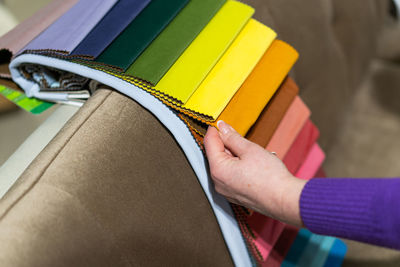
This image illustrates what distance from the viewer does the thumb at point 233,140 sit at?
583 mm

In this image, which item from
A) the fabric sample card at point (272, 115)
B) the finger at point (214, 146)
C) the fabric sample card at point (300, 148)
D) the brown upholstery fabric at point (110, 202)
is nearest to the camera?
the brown upholstery fabric at point (110, 202)

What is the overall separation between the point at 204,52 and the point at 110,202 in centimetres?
28

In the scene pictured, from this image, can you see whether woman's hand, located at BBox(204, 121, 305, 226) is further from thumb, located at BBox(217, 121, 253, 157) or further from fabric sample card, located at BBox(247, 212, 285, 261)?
fabric sample card, located at BBox(247, 212, 285, 261)

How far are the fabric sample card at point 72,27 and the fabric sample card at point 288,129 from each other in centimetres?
37

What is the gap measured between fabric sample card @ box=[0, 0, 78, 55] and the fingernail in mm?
363

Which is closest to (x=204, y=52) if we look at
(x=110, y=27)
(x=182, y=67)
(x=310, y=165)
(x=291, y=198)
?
(x=182, y=67)

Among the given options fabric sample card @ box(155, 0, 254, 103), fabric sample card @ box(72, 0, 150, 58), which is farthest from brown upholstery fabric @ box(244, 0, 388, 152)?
fabric sample card @ box(72, 0, 150, 58)

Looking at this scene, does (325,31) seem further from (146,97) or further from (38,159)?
(38,159)

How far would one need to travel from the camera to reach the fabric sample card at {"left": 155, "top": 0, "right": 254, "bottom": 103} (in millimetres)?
590

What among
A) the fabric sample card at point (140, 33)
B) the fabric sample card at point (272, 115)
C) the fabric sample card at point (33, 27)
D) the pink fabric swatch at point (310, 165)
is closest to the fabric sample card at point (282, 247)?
the pink fabric swatch at point (310, 165)

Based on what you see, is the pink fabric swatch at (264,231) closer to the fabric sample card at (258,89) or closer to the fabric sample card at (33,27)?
the fabric sample card at (258,89)

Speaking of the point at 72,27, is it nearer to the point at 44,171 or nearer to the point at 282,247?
the point at 44,171

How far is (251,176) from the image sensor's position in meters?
0.56

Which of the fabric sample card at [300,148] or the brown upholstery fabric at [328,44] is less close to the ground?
the brown upholstery fabric at [328,44]
